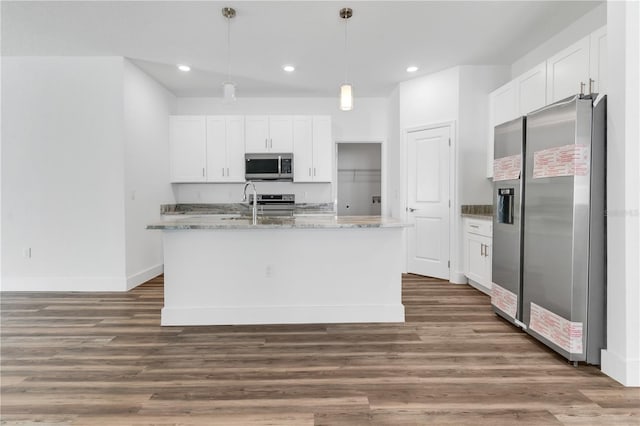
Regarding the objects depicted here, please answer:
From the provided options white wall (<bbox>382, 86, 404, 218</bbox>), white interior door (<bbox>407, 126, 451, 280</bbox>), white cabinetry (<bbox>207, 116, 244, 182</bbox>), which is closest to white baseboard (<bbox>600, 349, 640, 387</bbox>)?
white interior door (<bbox>407, 126, 451, 280</bbox>)

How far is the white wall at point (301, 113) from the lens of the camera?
18.7 ft

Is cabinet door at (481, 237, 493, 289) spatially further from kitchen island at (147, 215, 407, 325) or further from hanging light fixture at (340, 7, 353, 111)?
hanging light fixture at (340, 7, 353, 111)

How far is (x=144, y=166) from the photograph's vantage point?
4609mm

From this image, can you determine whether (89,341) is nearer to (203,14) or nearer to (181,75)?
(203,14)

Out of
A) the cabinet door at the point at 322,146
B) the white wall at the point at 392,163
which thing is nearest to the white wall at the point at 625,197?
the white wall at the point at 392,163

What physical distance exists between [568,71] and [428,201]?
2.17 metres

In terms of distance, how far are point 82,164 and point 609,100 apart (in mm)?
5079

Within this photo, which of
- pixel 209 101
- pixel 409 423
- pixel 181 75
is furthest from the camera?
pixel 209 101

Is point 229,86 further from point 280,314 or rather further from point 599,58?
point 599,58

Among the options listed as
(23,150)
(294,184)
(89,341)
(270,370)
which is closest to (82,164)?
(23,150)

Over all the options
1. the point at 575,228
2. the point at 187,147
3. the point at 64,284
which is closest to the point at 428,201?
the point at 575,228

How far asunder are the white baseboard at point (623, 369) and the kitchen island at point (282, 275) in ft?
4.68

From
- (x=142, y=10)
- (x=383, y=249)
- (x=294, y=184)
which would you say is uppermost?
(x=142, y=10)

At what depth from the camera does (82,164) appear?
409cm
